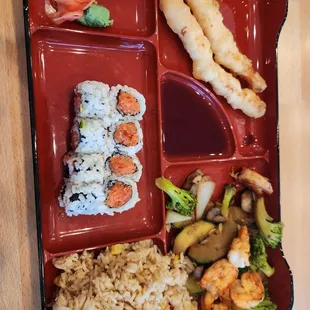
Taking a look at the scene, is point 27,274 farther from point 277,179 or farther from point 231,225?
point 277,179

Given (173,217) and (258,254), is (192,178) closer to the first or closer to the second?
(173,217)

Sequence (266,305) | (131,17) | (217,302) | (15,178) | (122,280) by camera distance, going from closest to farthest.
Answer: (15,178)
(122,280)
(131,17)
(217,302)
(266,305)

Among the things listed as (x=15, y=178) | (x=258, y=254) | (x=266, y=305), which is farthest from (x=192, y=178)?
(x=15, y=178)

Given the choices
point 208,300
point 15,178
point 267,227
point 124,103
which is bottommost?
point 208,300

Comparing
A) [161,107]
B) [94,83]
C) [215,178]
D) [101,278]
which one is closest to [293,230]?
[215,178]

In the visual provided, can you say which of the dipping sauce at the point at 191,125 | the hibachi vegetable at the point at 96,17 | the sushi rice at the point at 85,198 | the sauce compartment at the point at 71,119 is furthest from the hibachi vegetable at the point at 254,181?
the hibachi vegetable at the point at 96,17

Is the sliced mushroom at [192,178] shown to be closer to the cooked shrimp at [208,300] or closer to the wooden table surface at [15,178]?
the cooked shrimp at [208,300]
